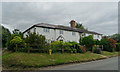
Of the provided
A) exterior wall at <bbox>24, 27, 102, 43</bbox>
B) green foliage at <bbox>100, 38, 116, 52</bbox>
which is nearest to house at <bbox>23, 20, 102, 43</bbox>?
exterior wall at <bbox>24, 27, 102, 43</bbox>

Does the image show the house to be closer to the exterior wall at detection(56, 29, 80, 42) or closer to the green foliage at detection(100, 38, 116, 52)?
the exterior wall at detection(56, 29, 80, 42)

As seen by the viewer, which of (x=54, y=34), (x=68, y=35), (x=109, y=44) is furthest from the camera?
(x=68, y=35)

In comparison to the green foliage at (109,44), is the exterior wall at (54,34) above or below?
above

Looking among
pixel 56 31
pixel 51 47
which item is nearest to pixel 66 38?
pixel 56 31

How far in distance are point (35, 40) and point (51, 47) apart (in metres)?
2.73

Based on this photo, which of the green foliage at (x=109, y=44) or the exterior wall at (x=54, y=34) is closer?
the green foliage at (x=109, y=44)

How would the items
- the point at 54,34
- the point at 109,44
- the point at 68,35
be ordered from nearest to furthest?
1. the point at 109,44
2. the point at 54,34
3. the point at 68,35

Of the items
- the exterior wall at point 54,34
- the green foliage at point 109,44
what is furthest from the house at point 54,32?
the green foliage at point 109,44

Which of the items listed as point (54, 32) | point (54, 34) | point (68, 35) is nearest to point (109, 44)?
point (68, 35)

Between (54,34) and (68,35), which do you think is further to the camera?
(68,35)

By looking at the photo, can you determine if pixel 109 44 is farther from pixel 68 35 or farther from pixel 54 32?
pixel 54 32

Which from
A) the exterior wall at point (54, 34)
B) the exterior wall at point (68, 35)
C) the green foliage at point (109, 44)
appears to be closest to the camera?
the green foliage at point (109, 44)

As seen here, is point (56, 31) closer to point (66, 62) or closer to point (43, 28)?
point (43, 28)

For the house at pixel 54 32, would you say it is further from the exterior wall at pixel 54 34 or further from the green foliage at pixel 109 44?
the green foliage at pixel 109 44
